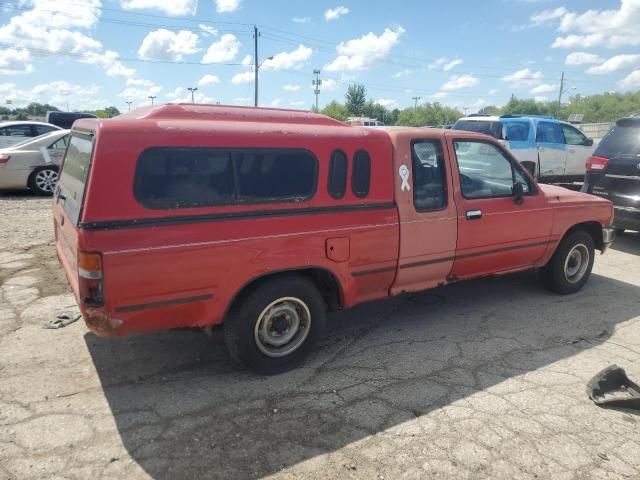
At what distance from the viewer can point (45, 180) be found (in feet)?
35.4

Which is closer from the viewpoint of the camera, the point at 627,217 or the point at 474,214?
the point at 474,214

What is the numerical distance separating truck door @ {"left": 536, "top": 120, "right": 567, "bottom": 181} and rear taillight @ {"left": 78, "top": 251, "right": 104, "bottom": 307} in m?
11.3

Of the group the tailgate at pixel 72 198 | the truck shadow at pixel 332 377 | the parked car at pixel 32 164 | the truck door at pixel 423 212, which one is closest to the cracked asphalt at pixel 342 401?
the truck shadow at pixel 332 377

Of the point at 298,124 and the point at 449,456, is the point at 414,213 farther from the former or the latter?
the point at 449,456

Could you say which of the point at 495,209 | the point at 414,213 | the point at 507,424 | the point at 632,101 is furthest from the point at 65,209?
the point at 632,101

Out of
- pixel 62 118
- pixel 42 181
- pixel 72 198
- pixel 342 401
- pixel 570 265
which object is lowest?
pixel 342 401

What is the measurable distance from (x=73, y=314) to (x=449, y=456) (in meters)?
3.54

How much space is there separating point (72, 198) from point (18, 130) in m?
11.5

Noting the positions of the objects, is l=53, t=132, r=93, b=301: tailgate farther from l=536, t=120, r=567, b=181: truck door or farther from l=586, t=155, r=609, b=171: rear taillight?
l=536, t=120, r=567, b=181: truck door

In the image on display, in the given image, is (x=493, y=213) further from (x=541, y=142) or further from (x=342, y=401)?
(x=541, y=142)

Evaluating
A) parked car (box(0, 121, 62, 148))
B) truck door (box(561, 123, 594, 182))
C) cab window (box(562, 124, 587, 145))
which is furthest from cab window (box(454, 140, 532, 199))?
parked car (box(0, 121, 62, 148))

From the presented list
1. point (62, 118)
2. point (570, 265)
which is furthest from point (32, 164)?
point (62, 118)

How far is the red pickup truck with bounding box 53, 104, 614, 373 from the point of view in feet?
9.53

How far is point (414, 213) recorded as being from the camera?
4.07m
